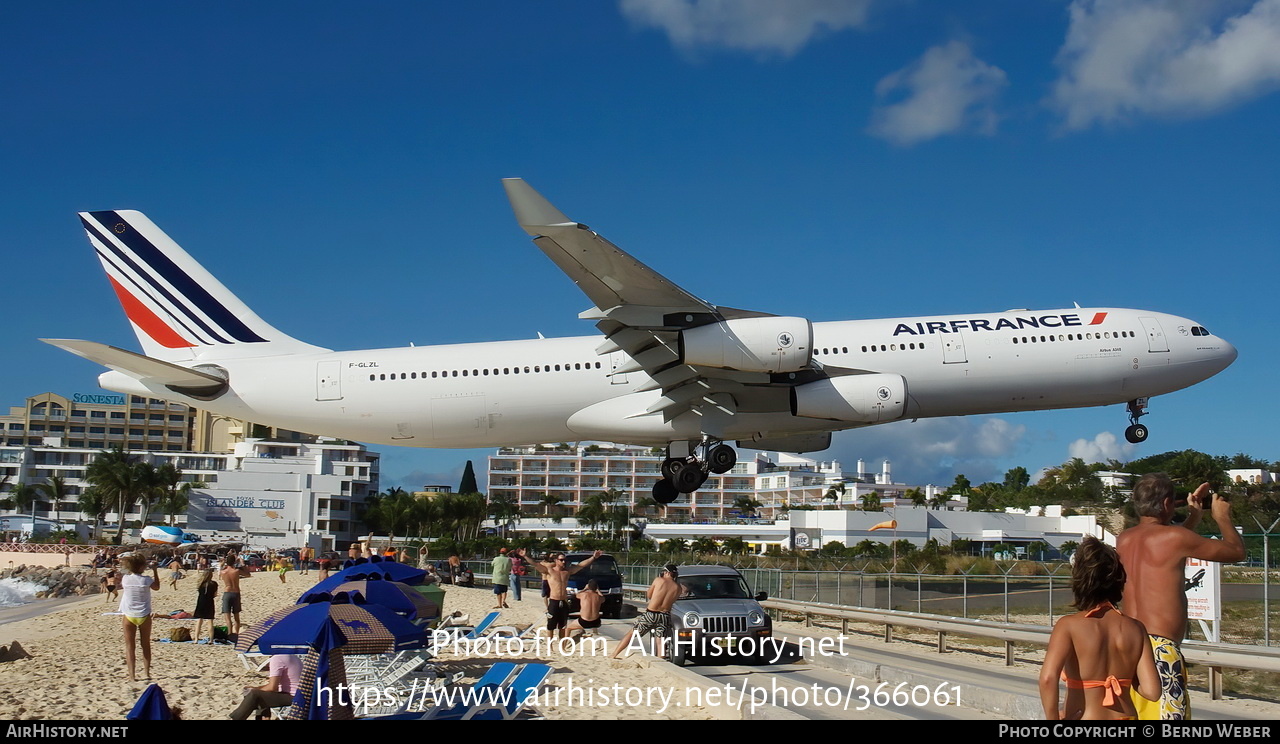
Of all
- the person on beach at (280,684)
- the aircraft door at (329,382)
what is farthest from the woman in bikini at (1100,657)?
the aircraft door at (329,382)

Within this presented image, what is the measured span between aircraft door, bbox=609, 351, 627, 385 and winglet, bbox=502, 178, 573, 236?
19.6ft

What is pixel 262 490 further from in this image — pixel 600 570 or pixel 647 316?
pixel 647 316

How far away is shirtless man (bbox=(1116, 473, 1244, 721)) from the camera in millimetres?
6438

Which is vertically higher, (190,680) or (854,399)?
(854,399)

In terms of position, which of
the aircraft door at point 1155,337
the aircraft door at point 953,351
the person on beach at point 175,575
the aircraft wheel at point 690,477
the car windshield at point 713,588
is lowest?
the person on beach at point 175,575

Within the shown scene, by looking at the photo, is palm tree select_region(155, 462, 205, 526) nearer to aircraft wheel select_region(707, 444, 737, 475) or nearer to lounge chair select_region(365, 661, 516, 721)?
aircraft wheel select_region(707, 444, 737, 475)

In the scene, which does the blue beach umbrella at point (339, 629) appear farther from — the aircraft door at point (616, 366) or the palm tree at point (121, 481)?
the palm tree at point (121, 481)

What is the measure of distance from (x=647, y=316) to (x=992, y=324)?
29.4ft

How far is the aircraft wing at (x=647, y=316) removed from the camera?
705 inches

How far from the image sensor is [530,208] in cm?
1756

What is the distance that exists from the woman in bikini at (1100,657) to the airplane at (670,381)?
51.6ft

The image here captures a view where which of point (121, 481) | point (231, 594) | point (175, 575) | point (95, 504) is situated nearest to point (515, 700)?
point (231, 594)

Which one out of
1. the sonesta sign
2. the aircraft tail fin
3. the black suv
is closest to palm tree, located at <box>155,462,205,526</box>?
the aircraft tail fin
